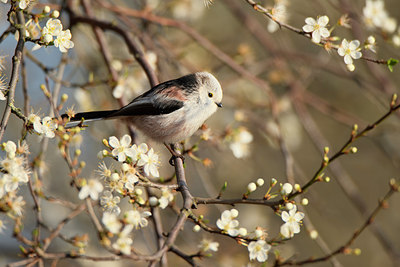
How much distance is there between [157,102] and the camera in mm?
3352

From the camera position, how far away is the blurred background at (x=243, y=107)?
391cm

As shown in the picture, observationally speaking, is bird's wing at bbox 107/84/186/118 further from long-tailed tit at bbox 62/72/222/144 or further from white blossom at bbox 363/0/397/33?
white blossom at bbox 363/0/397/33

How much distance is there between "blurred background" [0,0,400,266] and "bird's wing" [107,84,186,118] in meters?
0.29

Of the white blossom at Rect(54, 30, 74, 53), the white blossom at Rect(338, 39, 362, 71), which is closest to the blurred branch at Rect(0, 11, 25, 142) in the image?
the white blossom at Rect(54, 30, 74, 53)

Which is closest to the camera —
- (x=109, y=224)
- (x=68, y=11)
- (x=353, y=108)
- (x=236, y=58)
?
(x=109, y=224)

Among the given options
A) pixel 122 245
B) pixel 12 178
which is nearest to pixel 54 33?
pixel 12 178

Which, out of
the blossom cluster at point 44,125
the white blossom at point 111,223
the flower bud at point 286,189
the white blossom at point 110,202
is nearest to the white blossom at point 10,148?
the blossom cluster at point 44,125

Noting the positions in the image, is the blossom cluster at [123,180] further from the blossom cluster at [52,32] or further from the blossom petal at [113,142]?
the blossom cluster at [52,32]

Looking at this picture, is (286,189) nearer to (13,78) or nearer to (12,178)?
(12,178)

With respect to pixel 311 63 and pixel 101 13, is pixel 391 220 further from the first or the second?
pixel 101 13

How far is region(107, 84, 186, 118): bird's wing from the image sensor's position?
129 inches

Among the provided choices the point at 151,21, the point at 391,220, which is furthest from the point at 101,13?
the point at 391,220

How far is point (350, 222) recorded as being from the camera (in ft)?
21.8

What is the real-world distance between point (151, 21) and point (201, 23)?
277cm
